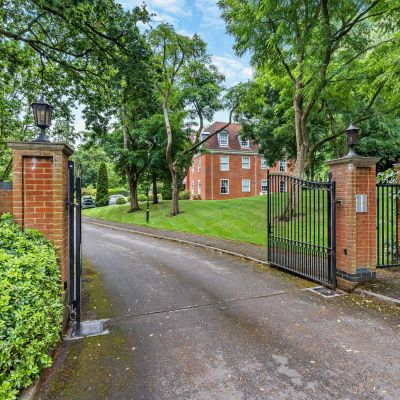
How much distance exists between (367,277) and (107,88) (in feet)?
27.9

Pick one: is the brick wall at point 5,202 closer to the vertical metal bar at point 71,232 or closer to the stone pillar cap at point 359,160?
the vertical metal bar at point 71,232

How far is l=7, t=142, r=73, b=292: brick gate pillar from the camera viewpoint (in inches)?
138

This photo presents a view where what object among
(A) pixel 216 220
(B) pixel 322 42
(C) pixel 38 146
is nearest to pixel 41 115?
(C) pixel 38 146

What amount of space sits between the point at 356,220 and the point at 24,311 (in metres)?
5.26

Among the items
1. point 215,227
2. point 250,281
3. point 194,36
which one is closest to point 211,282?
point 250,281

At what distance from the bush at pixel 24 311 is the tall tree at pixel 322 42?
288 inches

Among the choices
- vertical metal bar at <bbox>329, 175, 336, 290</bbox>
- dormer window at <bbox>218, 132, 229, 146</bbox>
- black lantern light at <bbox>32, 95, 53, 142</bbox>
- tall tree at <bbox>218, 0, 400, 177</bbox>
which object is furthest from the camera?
dormer window at <bbox>218, 132, 229, 146</bbox>

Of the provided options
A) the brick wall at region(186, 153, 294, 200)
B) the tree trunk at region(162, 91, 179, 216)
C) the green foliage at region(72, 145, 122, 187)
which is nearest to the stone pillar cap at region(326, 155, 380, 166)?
the tree trunk at region(162, 91, 179, 216)

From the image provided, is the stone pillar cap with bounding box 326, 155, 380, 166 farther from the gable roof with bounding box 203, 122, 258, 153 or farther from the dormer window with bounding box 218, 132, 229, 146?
the dormer window with bounding box 218, 132, 229, 146

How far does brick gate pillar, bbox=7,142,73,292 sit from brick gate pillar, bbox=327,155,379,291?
481cm

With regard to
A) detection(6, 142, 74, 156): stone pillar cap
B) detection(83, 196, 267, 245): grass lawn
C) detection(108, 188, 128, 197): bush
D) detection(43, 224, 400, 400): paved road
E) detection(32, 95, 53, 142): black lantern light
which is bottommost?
detection(43, 224, 400, 400): paved road

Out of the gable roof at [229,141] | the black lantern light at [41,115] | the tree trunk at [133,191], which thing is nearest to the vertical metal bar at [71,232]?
the black lantern light at [41,115]

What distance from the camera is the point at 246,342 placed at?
3418 millimetres

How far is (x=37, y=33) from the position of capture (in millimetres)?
7812
